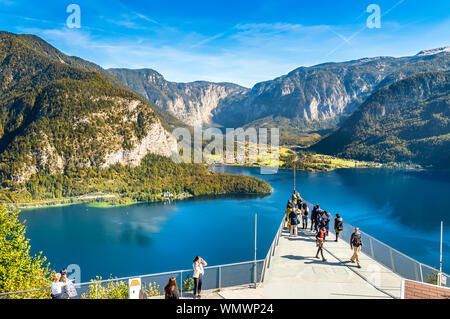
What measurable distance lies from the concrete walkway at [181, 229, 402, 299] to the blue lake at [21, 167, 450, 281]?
66693mm

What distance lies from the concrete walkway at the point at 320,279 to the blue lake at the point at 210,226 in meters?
66.7

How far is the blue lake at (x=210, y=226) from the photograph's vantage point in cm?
8744

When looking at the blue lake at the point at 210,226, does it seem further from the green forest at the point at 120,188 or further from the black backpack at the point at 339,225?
the black backpack at the point at 339,225

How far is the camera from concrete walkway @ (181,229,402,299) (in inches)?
554

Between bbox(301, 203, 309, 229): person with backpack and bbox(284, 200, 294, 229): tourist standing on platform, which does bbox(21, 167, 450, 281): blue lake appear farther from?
bbox(301, 203, 309, 229): person with backpack

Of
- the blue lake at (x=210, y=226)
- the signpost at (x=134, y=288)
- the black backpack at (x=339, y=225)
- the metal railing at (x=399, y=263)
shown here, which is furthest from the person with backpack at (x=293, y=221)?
the blue lake at (x=210, y=226)

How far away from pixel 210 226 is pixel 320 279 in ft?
336

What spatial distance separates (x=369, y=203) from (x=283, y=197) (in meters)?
36.9

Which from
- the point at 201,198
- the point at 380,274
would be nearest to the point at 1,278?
the point at 380,274

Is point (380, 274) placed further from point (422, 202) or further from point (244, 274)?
point (422, 202)

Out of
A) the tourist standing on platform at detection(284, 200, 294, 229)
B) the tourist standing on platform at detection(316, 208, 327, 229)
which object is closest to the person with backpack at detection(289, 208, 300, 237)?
the tourist standing on platform at detection(284, 200, 294, 229)

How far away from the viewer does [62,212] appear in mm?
147125

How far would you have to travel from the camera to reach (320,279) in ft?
51.1
